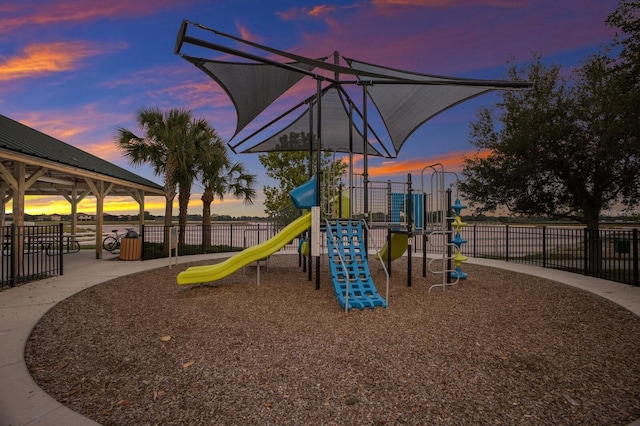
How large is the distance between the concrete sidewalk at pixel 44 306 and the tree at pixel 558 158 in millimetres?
3784

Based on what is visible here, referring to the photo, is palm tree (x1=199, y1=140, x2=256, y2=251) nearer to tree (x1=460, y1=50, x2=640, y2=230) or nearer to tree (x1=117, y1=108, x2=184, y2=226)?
tree (x1=117, y1=108, x2=184, y2=226)

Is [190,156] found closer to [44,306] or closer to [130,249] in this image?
[130,249]

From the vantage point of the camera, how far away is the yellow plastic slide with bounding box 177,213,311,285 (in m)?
8.13

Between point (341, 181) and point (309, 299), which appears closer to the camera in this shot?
point (309, 299)

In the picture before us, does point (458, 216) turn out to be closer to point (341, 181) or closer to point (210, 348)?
point (341, 181)

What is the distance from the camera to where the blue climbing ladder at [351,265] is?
6.85 m

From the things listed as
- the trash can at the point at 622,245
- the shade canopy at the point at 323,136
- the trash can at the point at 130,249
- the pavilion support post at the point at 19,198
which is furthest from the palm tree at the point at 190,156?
the trash can at the point at 622,245

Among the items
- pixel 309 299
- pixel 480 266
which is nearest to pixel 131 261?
pixel 309 299

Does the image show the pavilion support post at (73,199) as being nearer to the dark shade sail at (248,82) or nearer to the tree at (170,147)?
the tree at (170,147)

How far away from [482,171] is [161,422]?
51.4 feet

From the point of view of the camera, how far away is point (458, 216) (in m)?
9.78

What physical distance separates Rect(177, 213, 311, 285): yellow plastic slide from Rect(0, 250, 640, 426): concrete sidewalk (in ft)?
8.76

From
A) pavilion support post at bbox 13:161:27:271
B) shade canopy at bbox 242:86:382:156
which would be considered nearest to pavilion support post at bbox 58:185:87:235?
pavilion support post at bbox 13:161:27:271

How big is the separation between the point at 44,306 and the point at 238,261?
389 cm
